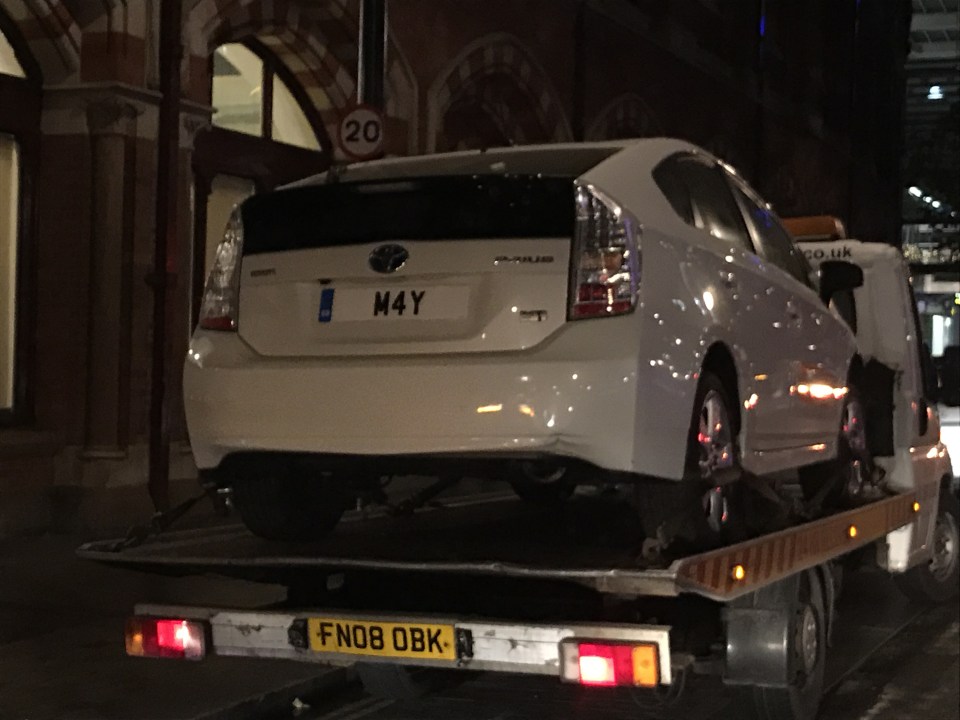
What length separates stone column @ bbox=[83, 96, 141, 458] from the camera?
39.1ft

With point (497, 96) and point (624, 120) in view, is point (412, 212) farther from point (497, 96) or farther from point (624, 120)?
point (624, 120)

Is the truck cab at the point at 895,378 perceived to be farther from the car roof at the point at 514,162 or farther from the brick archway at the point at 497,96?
the brick archway at the point at 497,96

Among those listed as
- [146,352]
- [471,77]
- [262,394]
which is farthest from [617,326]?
[471,77]

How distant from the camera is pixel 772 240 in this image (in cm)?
697

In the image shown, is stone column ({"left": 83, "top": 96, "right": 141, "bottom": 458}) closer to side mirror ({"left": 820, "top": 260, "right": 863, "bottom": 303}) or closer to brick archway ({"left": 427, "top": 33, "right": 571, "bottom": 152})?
brick archway ({"left": 427, "top": 33, "right": 571, "bottom": 152})

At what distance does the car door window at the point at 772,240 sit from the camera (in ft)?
22.1

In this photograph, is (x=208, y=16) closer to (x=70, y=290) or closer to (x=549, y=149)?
(x=70, y=290)

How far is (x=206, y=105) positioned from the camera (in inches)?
496

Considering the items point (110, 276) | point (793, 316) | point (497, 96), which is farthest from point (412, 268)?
point (497, 96)

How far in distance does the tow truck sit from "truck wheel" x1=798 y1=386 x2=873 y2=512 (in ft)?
0.69

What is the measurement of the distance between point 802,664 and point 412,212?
2319 mm

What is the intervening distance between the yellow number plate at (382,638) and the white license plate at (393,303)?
3.37 ft

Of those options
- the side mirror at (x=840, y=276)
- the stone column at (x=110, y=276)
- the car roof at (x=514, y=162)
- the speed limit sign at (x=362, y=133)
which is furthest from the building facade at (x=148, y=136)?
the car roof at (x=514, y=162)

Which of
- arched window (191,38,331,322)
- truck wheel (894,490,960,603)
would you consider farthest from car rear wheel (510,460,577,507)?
arched window (191,38,331,322)
